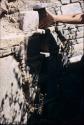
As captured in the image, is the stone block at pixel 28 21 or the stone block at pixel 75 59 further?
the stone block at pixel 75 59

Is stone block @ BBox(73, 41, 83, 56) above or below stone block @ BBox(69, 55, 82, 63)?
above

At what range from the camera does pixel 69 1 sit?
8242mm

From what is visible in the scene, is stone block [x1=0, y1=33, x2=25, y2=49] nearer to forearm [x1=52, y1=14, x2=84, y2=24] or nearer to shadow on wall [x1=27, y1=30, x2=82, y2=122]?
shadow on wall [x1=27, y1=30, x2=82, y2=122]

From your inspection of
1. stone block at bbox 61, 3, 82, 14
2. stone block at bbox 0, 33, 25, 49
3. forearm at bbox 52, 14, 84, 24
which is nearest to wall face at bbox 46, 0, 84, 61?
stone block at bbox 61, 3, 82, 14

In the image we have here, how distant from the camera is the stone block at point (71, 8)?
26.5ft

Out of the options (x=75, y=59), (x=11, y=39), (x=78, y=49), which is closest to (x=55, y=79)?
(x=75, y=59)

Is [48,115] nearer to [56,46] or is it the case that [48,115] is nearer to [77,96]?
[77,96]

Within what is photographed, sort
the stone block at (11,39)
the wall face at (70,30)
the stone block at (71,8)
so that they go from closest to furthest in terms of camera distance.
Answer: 1. the stone block at (11,39)
2. the wall face at (70,30)
3. the stone block at (71,8)

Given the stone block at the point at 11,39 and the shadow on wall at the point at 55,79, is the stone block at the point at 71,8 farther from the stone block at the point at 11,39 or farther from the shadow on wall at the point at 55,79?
the stone block at the point at 11,39

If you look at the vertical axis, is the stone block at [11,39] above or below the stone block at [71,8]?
below

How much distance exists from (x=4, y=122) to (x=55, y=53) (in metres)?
1.90

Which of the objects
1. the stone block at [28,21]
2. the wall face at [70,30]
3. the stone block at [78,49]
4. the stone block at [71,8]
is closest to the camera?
the stone block at [28,21]

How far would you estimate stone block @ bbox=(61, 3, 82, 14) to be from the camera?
26.5ft

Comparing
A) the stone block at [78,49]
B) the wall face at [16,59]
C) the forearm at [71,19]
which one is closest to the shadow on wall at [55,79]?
the wall face at [16,59]
